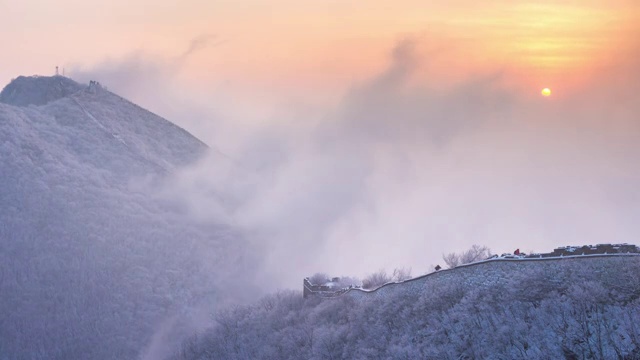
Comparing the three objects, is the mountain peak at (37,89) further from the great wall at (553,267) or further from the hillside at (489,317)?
the great wall at (553,267)

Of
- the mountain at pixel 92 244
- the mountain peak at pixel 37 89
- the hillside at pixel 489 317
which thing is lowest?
the hillside at pixel 489 317

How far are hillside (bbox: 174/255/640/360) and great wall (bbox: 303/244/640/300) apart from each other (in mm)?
50

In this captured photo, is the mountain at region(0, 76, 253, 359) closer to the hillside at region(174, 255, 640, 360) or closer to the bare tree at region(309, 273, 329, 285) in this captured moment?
A: the bare tree at region(309, 273, 329, 285)

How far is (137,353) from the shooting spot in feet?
335

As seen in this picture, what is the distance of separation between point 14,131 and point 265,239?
38328 millimetres

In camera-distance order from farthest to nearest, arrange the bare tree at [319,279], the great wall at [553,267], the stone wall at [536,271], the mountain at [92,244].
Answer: the mountain at [92,244]
the bare tree at [319,279]
the great wall at [553,267]
the stone wall at [536,271]

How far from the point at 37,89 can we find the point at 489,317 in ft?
465

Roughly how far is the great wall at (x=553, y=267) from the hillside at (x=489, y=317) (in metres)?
0.05

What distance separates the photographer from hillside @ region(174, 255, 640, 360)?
37125mm

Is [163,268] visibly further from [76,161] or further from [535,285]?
[535,285]

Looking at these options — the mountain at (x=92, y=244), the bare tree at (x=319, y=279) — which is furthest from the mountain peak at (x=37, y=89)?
Answer: the bare tree at (x=319, y=279)

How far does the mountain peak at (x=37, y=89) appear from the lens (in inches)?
6654

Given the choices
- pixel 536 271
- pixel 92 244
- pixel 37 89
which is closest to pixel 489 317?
pixel 536 271

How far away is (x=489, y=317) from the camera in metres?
43.2
